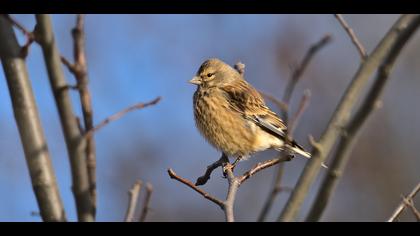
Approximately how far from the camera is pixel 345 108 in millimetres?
2666

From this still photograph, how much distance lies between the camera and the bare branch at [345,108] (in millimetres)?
2516

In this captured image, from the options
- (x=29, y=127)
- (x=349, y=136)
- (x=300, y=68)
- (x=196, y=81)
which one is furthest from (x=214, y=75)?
(x=349, y=136)

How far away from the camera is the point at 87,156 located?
2953 mm

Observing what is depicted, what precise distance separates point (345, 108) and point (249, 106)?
13.0ft

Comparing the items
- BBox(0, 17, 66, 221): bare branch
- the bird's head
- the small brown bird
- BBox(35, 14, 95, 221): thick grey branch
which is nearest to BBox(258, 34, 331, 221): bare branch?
BBox(35, 14, 95, 221): thick grey branch

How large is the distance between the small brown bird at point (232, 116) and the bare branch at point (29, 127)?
305cm

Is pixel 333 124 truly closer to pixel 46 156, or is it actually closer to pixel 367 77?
pixel 367 77

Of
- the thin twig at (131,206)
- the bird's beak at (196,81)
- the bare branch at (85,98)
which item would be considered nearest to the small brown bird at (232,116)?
the bird's beak at (196,81)

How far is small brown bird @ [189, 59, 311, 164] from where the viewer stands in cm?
624

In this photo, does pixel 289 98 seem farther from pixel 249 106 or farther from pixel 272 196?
pixel 249 106

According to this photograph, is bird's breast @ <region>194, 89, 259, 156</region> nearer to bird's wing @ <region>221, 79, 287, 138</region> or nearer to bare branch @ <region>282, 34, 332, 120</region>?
bird's wing @ <region>221, 79, 287, 138</region>
